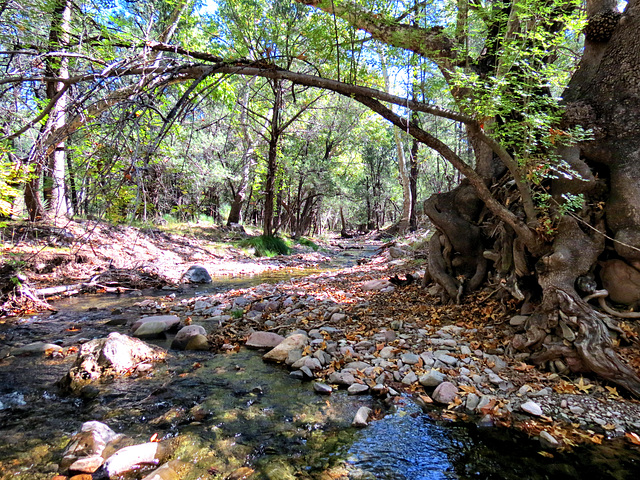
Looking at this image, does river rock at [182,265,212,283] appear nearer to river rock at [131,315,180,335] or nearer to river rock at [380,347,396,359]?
river rock at [131,315,180,335]

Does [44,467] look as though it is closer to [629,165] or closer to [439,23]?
[629,165]

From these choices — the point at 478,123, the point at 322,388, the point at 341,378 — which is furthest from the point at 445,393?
the point at 478,123

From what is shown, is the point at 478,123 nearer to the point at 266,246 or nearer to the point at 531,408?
the point at 531,408

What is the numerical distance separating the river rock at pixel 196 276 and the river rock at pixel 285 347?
238 inches

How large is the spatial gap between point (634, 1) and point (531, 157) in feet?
9.39

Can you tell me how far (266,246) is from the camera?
15.7 metres

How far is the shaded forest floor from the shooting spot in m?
2.90

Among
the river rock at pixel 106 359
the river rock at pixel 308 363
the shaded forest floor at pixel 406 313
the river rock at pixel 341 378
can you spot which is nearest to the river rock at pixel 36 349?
the river rock at pixel 106 359

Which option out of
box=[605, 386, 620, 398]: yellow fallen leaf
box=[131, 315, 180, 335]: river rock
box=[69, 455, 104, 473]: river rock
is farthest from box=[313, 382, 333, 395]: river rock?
box=[131, 315, 180, 335]: river rock

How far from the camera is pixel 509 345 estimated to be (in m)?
3.98

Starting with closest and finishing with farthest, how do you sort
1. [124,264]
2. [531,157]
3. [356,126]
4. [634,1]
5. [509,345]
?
[531,157]
[509,345]
[634,1]
[124,264]
[356,126]

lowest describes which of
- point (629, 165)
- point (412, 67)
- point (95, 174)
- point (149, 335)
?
point (149, 335)

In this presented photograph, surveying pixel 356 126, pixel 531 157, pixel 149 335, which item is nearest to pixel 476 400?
pixel 531 157

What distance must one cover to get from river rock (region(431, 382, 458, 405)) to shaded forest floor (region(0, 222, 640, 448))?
0.06 metres
